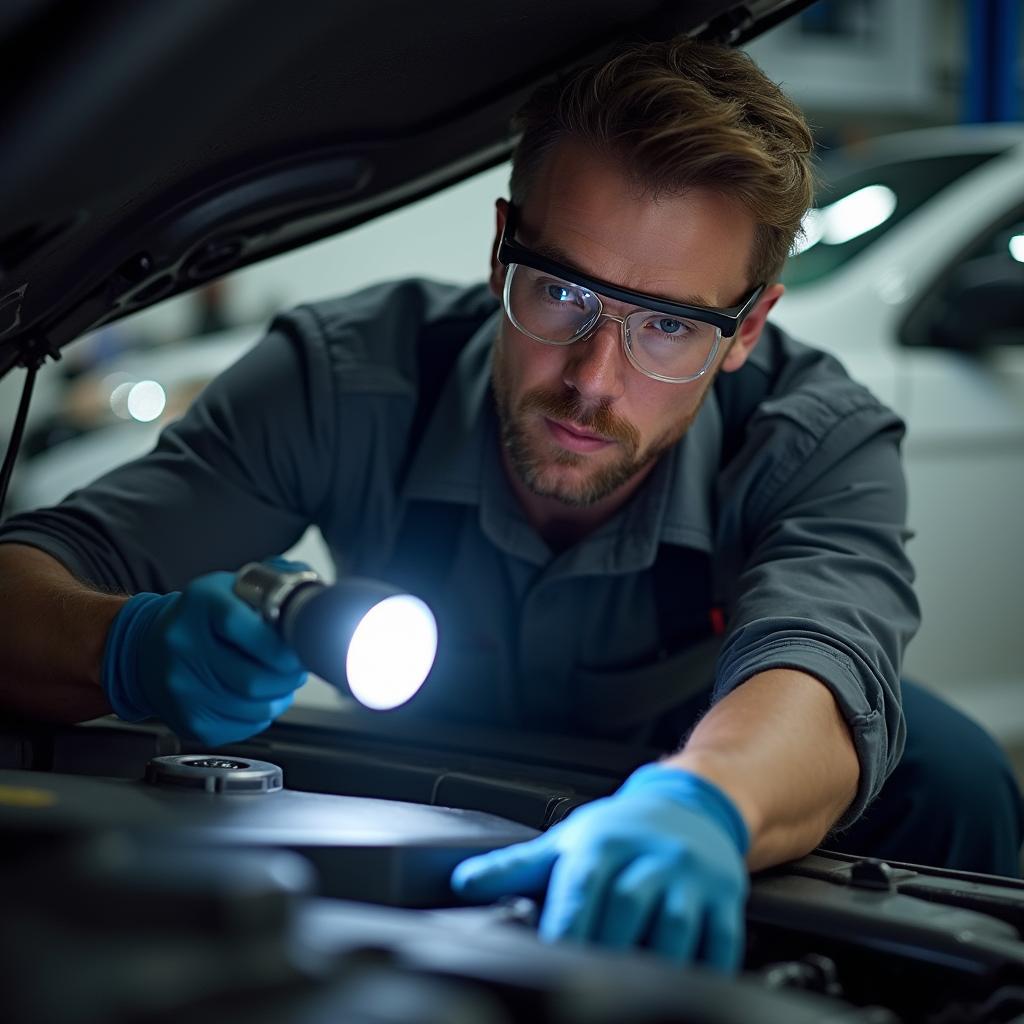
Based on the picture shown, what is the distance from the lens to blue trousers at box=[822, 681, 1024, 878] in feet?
4.81

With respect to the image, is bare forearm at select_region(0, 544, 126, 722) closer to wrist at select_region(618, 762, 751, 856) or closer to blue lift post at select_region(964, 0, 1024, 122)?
wrist at select_region(618, 762, 751, 856)

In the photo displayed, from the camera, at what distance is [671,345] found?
4.49ft

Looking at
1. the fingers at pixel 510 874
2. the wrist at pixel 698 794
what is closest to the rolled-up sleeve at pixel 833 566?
the wrist at pixel 698 794

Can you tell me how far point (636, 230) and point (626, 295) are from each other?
7 centimetres

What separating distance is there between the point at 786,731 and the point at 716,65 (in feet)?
2.30

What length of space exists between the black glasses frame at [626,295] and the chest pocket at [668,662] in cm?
29

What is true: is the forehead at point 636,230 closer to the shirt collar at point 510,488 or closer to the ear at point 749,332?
the ear at point 749,332

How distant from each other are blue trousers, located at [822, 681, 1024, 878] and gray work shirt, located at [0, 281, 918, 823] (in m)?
0.22

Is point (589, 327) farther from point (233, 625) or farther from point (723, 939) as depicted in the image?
point (723, 939)

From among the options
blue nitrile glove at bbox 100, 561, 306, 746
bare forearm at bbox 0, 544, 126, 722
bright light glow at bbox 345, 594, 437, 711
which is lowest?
bright light glow at bbox 345, 594, 437, 711

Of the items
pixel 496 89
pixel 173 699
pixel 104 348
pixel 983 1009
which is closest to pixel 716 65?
pixel 496 89

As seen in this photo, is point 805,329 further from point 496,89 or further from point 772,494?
point 496,89

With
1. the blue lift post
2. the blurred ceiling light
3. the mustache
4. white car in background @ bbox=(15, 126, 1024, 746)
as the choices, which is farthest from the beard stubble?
the blue lift post

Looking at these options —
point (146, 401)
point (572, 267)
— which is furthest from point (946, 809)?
Result: point (146, 401)
